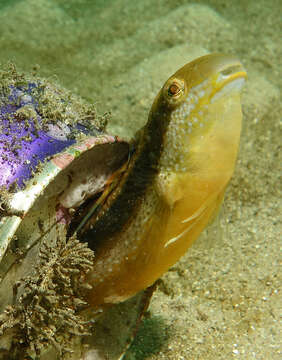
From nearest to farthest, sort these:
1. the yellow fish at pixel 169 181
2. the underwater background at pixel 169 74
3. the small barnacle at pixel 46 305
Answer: the small barnacle at pixel 46 305, the yellow fish at pixel 169 181, the underwater background at pixel 169 74

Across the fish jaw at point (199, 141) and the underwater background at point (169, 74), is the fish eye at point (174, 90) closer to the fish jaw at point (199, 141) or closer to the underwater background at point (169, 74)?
the fish jaw at point (199, 141)

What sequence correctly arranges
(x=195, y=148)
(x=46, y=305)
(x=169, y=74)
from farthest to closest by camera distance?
(x=169, y=74), (x=195, y=148), (x=46, y=305)

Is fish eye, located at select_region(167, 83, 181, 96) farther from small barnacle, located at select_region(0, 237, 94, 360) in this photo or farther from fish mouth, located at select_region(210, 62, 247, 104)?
small barnacle, located at select_region(0, 237, 94, 360)

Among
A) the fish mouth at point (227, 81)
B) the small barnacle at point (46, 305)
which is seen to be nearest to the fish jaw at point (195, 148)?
the fish mouth at point (227, 81)

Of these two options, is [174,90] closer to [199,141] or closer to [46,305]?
[199,141]

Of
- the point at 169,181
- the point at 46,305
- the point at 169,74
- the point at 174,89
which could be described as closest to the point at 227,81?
the point at 174,89

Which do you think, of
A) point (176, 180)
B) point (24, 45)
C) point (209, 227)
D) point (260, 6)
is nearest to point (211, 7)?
point (260, 6)

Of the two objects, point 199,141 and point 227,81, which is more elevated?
point 227,81
